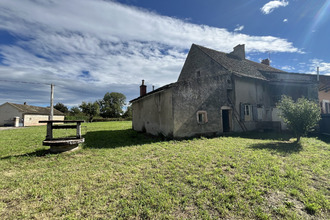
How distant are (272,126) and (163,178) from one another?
12.1m

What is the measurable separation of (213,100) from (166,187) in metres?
8.40

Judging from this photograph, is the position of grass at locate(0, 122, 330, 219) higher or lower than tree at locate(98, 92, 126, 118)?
lower

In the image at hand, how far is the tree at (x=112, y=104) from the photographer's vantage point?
2044 inches

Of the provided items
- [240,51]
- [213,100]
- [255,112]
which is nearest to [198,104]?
[213,100]

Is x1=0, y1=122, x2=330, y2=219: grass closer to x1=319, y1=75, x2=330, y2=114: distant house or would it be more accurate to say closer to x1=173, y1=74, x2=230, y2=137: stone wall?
x1=173, y1=74, x2=230, y2=137: stone wall

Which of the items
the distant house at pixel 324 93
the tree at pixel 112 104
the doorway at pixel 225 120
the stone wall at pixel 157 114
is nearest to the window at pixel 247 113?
the doorway at pixel 225 120

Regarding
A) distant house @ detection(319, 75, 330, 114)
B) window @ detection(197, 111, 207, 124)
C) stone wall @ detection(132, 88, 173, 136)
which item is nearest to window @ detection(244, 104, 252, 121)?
window @ detection(197, 111, 207, 124)

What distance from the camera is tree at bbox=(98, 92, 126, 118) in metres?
51.9

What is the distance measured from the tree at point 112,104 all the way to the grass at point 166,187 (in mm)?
48420

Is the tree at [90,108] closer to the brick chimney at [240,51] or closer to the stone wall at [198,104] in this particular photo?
the brick chimney at [240,51]

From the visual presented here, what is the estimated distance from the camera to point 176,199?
9.51 ft

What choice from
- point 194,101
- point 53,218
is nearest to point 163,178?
point 53,218

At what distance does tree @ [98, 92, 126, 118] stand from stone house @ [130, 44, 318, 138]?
132 feet

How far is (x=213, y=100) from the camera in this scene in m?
10.5
